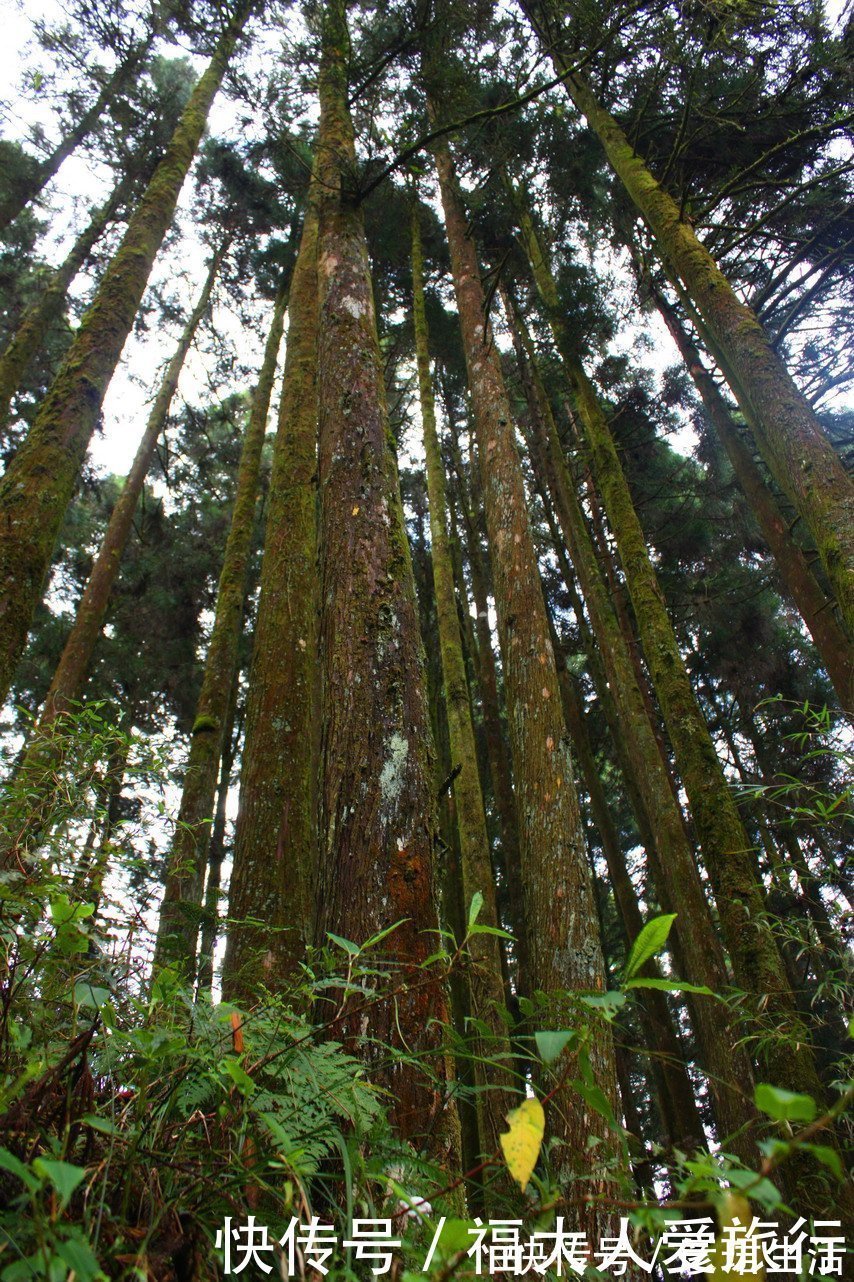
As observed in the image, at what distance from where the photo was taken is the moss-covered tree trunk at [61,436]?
3.10 m

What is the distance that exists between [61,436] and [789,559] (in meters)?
5.68

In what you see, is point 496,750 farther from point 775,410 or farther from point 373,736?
point 373,736

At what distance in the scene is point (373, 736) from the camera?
78.9 inches

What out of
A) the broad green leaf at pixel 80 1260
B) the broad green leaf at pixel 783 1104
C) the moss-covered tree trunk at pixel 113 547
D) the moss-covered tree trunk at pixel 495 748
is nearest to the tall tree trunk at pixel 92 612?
the moss-covered tree trunk at pixel 113 547

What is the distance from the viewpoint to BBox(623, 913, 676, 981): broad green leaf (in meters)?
0.86

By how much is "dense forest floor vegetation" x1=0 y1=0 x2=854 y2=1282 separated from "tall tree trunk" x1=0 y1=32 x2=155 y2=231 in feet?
0.34

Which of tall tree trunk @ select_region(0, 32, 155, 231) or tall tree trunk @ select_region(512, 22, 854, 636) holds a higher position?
tall tree trunk @ select_region(0, 32, 155, 231)

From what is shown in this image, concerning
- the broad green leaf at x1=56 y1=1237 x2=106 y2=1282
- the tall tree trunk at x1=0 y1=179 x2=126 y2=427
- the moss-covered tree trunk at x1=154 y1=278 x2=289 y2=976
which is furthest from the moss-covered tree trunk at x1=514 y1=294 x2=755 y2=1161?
the tall tree trunk at x1=0 y1=179 x2=126 y2=427

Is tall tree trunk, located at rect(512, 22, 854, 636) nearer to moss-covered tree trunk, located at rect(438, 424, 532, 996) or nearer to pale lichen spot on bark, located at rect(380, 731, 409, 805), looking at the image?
pale lichen spot on bark, located at rect(380, 731, 409, 805)

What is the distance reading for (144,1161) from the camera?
0.93 meters

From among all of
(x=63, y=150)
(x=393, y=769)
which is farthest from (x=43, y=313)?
(x=393, y=769)

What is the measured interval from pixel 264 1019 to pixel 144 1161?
1.40 feet

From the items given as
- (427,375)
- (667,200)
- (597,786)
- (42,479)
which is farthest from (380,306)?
(42,479)

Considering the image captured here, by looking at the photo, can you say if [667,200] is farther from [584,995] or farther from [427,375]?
[584,995]
